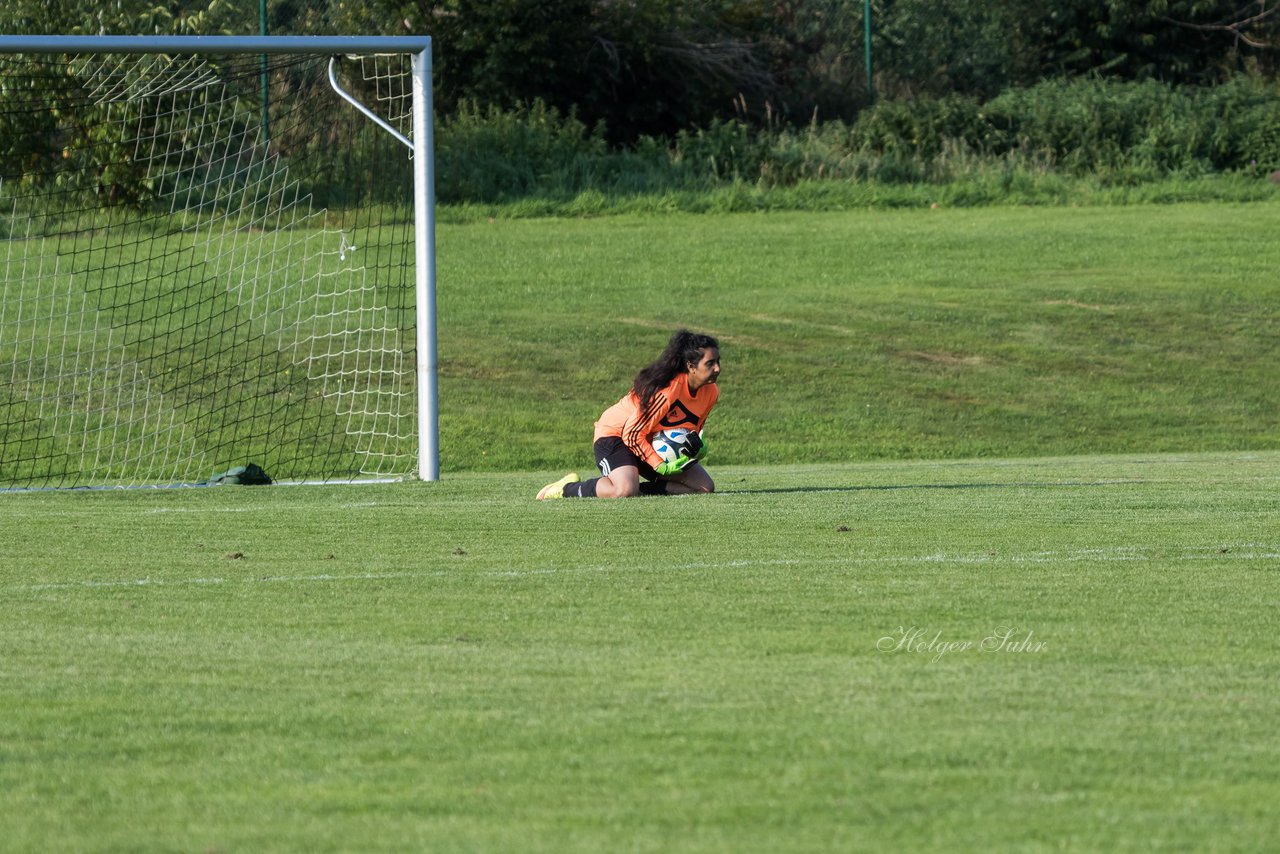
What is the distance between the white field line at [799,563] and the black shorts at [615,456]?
3.52m

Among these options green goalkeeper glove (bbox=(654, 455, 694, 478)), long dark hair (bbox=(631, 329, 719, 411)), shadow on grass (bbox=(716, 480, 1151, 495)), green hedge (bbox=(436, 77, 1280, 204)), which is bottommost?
shadow on grass (bbox=(716, 480, 1151, 495))

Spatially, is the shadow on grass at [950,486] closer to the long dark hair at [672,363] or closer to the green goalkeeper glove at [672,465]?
the green goalkeeper glove at [672,465]

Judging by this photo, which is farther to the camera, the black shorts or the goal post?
the goal post

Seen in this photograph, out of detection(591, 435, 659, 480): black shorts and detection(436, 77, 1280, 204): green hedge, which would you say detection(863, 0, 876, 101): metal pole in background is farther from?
detection(591, 435, 659, 480): black shorts

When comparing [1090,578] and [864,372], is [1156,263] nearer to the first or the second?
[864,372]

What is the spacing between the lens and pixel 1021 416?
1959 cm

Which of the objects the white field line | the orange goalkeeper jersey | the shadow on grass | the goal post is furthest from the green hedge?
the white field line

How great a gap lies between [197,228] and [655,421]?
7639mm

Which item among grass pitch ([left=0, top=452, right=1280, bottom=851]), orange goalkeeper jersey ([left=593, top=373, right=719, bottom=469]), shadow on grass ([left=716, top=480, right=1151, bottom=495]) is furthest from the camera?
shadow on grass ([left=716, top=480, right=1151, bottom=495])

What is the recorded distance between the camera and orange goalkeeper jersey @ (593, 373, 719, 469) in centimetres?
1128

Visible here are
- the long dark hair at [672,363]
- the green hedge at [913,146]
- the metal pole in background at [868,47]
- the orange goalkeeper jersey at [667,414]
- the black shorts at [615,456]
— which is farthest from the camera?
the metal pole in background at [868,47]

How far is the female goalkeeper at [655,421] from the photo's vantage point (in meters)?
11.1

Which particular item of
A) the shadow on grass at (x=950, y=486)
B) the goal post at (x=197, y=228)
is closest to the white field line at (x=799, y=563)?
the shadow on grass at (x=950, y=486)

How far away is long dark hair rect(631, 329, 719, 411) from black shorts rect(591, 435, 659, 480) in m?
0.30
